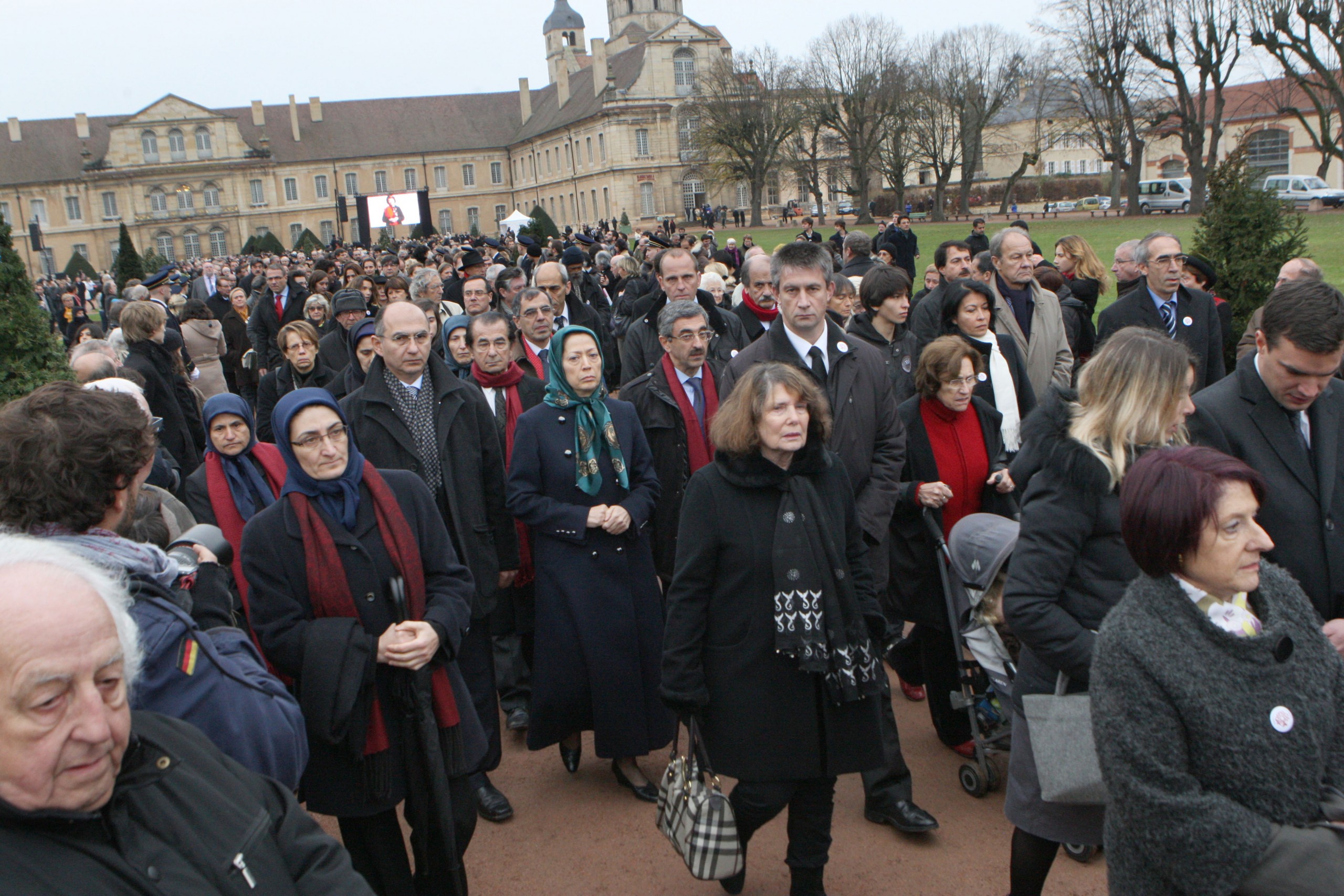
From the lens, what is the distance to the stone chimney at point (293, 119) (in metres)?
83.0

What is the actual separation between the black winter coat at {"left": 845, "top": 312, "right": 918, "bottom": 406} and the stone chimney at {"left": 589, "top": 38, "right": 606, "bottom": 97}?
71.1 m

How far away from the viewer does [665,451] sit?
5047 millimetres

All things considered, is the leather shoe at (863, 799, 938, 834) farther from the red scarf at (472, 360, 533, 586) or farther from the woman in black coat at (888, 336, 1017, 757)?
the red scarf at (472, 360, 533, 586)

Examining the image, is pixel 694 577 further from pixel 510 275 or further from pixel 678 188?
pixel 678 188

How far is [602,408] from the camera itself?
14.9ft

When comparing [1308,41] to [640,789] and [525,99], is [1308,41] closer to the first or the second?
[640,789]

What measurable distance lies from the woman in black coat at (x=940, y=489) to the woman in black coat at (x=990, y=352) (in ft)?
1.43

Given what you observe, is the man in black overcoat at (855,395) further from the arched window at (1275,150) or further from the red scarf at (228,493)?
the arched window at (1275,150)

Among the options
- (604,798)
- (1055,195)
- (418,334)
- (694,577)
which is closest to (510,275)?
(418,334)

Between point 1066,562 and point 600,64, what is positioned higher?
point 600,64

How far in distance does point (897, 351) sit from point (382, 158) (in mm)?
85842

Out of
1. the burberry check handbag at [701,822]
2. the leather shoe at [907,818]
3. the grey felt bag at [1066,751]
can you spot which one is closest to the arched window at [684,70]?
the leather shoe at [907,818]

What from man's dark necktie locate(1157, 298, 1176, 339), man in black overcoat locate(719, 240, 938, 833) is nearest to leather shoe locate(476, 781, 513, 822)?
man in black overcoat locate(719, 240, 938, 833)

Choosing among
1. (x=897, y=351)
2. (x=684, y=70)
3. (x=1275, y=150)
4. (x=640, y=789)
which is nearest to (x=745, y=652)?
(x=640, y=789)
